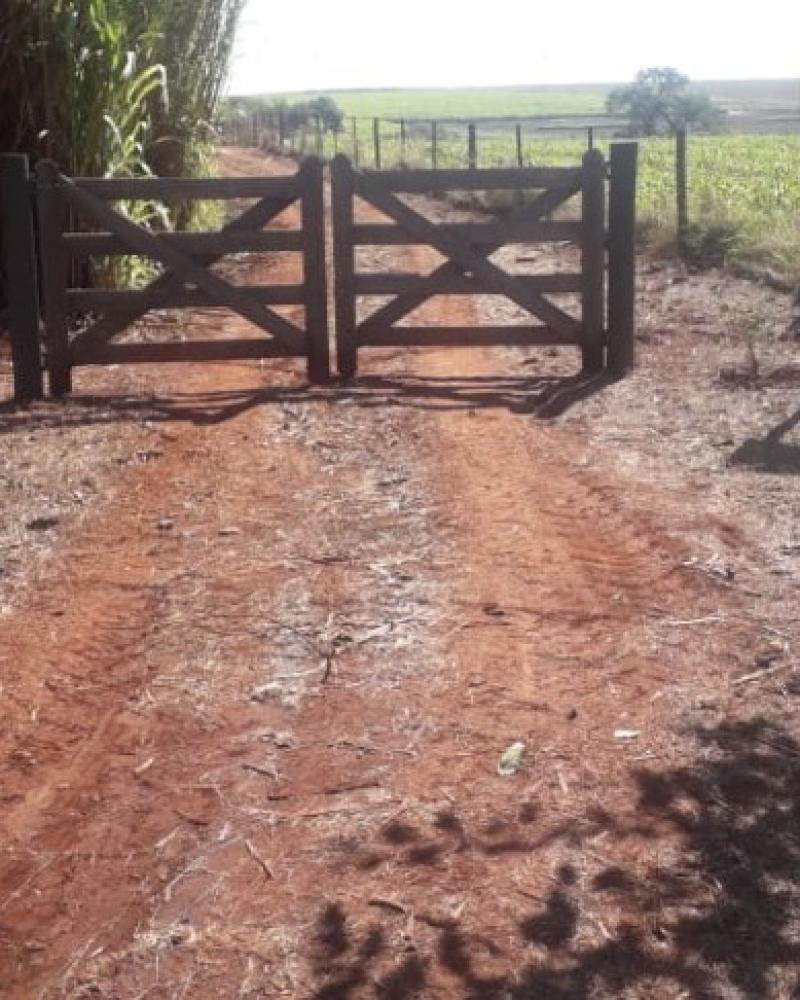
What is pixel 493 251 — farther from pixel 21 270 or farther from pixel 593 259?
pixel 21 270

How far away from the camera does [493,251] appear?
1070 centimetres

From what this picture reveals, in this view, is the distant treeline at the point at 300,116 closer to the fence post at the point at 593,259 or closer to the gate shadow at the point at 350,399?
the fence post at the point at 593,259

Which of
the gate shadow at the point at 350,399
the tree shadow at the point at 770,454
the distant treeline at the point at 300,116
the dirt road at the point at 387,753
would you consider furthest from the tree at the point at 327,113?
the dirt road at the point at 387,753

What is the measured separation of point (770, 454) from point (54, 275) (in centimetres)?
477

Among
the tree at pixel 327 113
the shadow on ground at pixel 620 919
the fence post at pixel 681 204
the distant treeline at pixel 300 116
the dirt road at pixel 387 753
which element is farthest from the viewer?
the tree at pixel 327 113

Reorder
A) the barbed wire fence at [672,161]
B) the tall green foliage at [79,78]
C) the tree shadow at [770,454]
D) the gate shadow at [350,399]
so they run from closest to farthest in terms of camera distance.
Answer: the tree shadow at [770,454], the gate shadow at [350,399], the tall green foliage at [79,78], the barbed wire fence at [672,161]

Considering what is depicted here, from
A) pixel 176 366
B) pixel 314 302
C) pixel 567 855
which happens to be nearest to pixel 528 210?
pixel 314 302

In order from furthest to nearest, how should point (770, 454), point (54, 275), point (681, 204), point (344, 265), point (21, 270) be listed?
point (681, 204) < point (344, 265) < point (54, 275) < point (21, 270) < point (770, 454)

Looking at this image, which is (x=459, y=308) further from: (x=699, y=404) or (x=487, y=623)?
(x=487, y=623)

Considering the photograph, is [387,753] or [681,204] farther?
[681,204]

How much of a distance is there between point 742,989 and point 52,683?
108 inches

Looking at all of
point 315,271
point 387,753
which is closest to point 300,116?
point 315,271

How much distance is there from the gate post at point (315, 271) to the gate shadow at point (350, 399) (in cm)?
21

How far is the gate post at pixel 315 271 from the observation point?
34.0ft
